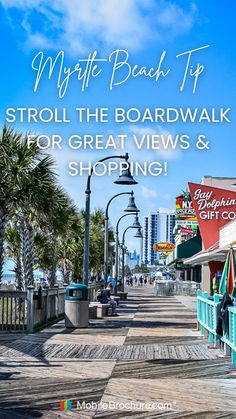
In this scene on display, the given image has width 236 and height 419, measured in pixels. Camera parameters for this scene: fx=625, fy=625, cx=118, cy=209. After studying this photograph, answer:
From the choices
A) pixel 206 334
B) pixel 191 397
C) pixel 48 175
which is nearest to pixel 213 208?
pixel 48 175

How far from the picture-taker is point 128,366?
10.5 meters

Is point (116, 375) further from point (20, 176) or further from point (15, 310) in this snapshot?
point (20, 176)

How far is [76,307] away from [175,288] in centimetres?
3117

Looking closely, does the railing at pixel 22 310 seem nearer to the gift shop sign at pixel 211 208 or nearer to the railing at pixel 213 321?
the railing at pixel 213 321

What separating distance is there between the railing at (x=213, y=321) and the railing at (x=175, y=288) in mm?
30060

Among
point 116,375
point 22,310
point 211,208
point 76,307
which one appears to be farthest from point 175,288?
point 116,375

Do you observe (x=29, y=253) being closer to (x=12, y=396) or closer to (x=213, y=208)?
(x=213, y=208)

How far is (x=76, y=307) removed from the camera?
17.1 m

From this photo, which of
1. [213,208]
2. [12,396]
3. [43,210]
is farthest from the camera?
[213,208]

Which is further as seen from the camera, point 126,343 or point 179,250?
point 179,250

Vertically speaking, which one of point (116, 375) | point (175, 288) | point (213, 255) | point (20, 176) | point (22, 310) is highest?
point (20, 176)

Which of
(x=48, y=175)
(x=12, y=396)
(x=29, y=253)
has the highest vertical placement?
(x=48, y=175)

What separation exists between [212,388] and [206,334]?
6529 millimetres

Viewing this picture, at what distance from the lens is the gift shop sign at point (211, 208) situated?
3145 centimetres
